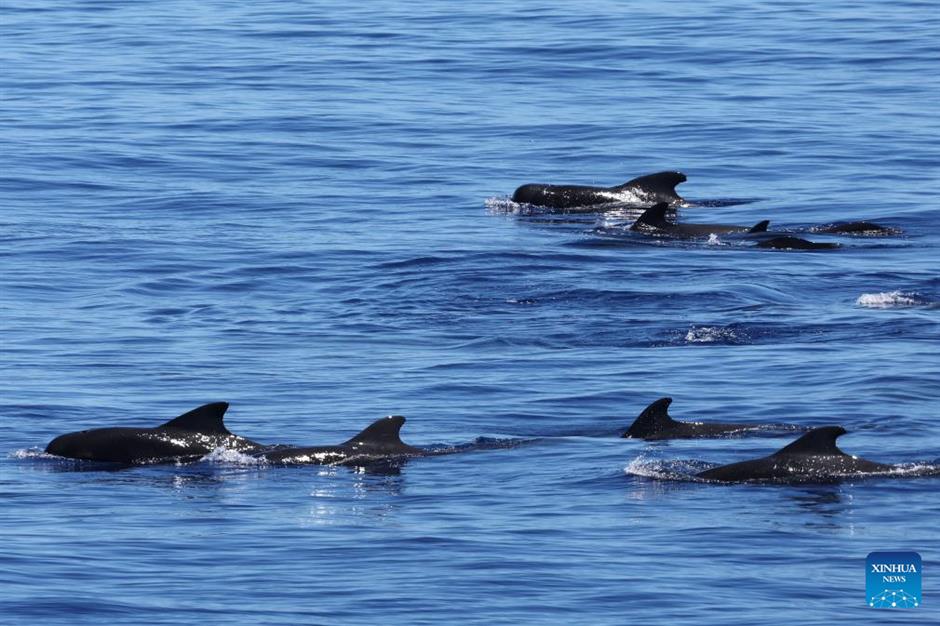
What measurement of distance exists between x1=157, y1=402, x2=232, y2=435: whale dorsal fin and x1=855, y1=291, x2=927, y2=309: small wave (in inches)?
355

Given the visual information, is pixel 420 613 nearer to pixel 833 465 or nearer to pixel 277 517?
pixel 277 517

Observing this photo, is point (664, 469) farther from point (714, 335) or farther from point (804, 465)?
point (714, 335)

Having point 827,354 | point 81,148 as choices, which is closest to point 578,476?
point 827,354

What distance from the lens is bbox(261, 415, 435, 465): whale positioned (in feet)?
60.1

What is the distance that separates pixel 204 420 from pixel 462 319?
6.43 meters

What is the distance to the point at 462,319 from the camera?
24578 millimetres

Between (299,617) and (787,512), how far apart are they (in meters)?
4.24

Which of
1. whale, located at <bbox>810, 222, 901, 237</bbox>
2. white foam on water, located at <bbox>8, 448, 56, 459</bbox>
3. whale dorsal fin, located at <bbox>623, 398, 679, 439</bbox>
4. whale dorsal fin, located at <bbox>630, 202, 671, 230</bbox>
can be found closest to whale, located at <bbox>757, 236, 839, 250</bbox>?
whale, located at <bbox>810, 222, 901, 237</bbox>

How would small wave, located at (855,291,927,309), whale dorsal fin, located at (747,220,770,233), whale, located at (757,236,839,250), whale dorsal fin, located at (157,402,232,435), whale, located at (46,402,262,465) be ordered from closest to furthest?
whale dorsal fin, located at (157,402,232,435) < whale, located at (46,402,262,465) < small wave, located at (855,291,927,309) < whale, located at (757,236,839,250) < whale dorsal fin, located at (747,220,770,233)

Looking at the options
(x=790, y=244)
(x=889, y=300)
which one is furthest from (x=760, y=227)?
(x=889, y=300)

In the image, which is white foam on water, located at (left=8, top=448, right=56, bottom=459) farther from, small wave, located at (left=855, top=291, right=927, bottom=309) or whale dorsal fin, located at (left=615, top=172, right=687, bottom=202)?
whale dorsal fin, located at (left=615, top=172, right=687, bottom=202)

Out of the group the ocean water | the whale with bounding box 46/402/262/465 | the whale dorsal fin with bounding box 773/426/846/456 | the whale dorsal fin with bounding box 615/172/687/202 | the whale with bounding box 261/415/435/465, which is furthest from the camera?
the whale dorsal fin with bounding box 615/172/687/202

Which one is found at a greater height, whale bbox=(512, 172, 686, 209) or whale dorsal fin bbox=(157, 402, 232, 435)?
whale bbox=(512, 172, 686, 209)

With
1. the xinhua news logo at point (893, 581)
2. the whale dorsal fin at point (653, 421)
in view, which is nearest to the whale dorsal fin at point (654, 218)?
the whale dorsal fin at point (653, 421)
